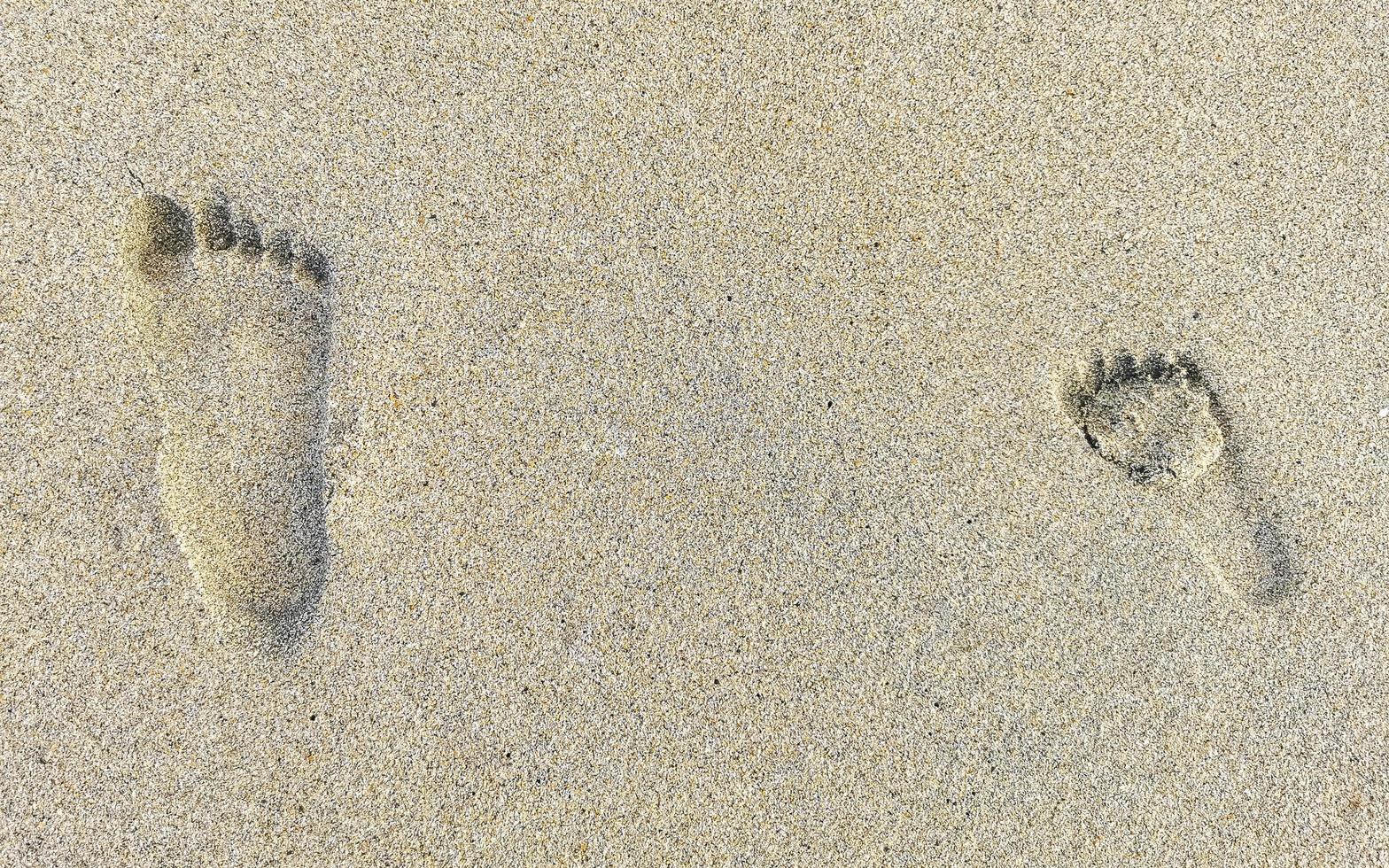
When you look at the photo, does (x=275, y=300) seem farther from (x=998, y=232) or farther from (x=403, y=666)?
(x=998, y=232)

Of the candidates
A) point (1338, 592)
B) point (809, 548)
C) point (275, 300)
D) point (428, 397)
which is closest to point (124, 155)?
point (275, 300)

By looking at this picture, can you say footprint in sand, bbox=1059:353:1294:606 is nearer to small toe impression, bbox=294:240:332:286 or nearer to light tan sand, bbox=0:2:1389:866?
light tan sand, bbox=0:2:1389:866

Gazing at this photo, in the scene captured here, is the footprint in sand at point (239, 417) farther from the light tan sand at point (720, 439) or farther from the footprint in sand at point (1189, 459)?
the footprint in sand at point (1189, 459)

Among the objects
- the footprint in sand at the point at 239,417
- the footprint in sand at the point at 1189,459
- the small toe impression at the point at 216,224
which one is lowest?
the footprint in sand at the point at 239,417

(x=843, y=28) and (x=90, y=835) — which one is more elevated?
(x=843, y=28)

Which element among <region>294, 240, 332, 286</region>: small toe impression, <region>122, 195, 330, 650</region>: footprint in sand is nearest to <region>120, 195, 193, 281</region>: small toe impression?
<region>122, 195, 330, 650</region>: footprint in sand

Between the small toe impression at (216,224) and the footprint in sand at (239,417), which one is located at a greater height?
the small toe impression at (216,224)

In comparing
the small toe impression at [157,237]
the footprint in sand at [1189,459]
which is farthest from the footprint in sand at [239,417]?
the footprint in sand at [1189,459]
